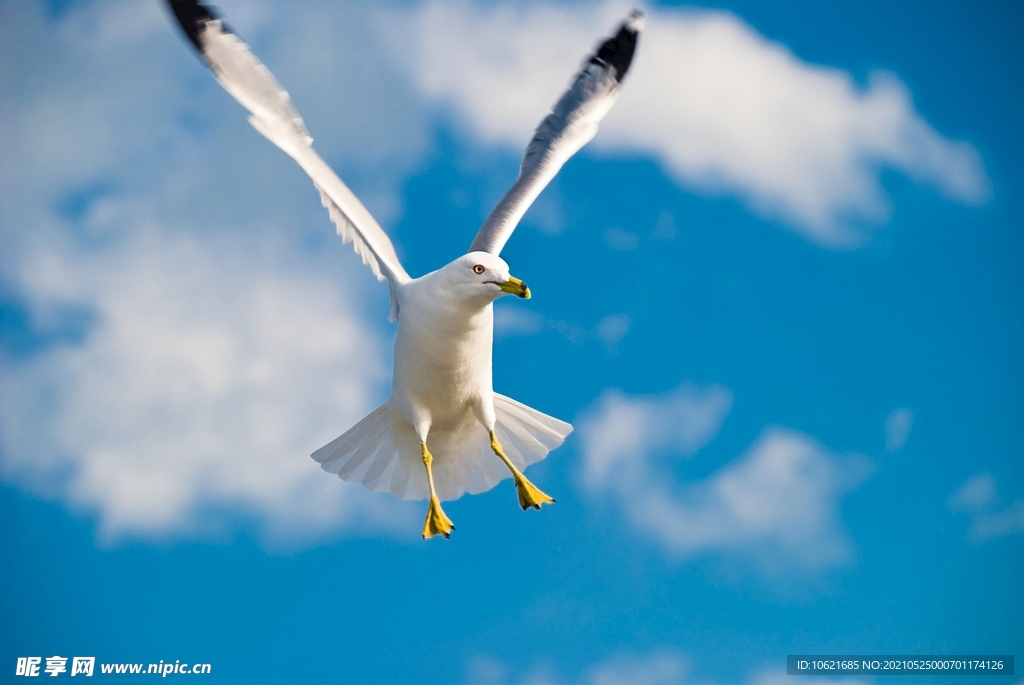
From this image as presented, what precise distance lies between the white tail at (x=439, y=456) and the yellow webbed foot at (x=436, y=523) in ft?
2.61

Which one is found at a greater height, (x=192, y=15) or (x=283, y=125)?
(x=192, y=15)

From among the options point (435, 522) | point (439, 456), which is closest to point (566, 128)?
point (439, 456)

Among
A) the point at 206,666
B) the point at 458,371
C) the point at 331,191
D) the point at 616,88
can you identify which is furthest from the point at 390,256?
the point at 206,666

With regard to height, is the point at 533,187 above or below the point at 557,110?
below

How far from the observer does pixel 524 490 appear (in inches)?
326

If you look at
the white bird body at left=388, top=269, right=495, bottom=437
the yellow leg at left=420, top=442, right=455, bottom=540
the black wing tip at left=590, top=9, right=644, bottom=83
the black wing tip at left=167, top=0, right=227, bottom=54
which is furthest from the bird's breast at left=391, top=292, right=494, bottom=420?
the black wing tip at left=590, top=9, right=644, bottom=83

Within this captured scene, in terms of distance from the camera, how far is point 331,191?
28.0ft

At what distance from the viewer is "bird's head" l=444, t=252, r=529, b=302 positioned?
7.31m

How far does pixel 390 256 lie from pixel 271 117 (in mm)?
1439

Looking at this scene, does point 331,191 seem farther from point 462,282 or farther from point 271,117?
point 462,282

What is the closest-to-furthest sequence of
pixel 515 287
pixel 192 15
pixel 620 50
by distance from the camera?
pixel 515 287, pixel 192 15, pixel 620 50

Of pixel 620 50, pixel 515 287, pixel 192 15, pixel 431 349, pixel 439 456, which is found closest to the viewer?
pixel 515 287

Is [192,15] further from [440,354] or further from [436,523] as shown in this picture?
[436,523]

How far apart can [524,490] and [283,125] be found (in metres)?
3.35
